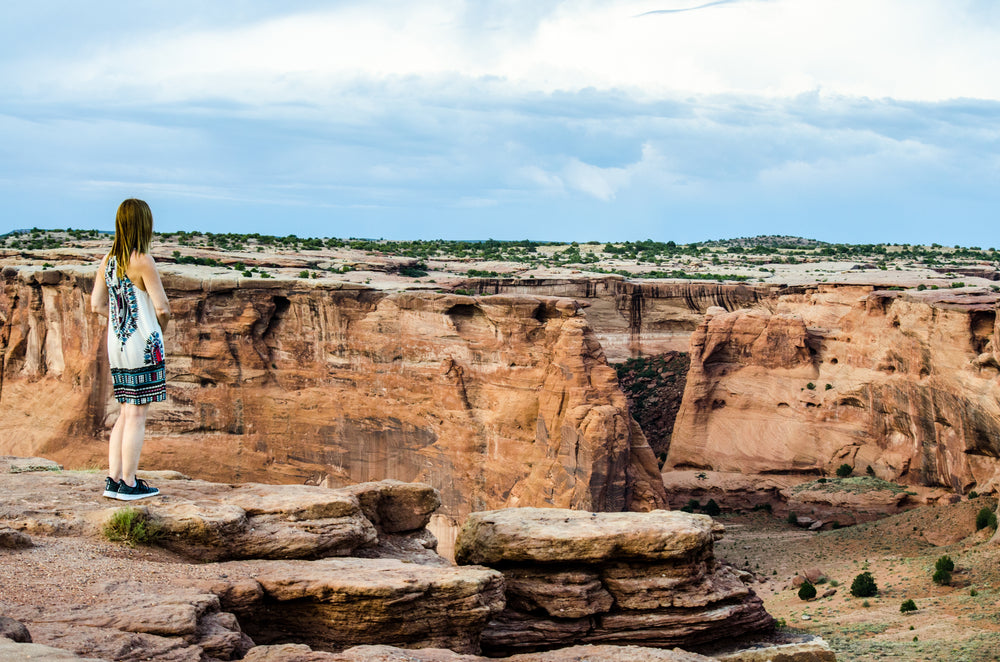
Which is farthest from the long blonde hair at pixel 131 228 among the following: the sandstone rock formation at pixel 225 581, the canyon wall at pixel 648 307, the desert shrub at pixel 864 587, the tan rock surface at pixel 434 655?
the canyon wall at pixel 648 307

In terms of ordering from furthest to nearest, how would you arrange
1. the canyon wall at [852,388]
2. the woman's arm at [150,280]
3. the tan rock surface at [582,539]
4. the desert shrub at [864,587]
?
the canyon wall at [852,388]
the desert shrub at [864,587]
the tan rock surface at [582,539]
the woman's arm at [150,280]

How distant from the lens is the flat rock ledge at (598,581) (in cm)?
1666

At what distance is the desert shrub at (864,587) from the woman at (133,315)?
2725cm

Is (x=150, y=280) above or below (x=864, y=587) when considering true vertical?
above

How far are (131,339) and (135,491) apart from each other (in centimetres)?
245

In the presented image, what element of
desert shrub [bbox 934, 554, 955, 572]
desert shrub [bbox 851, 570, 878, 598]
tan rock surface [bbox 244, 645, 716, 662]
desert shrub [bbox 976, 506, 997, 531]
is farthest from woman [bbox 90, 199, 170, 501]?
desert shrub [bbox 976, 506, 997, 531]

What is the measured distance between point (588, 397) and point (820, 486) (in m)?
20.3

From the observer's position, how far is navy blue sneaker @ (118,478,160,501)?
14.9m

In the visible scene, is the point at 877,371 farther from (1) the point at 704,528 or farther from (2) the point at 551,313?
(1) the point at 704,528

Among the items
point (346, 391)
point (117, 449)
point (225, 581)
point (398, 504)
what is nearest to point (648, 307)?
point (346, 391)

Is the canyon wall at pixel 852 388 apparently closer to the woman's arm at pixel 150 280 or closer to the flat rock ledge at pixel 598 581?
the flat rock ledge at pixel 598 581

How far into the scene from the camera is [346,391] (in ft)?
127

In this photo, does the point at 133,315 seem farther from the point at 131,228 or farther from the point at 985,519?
the point at 985,519

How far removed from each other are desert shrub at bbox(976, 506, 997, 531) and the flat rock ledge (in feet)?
79.1
